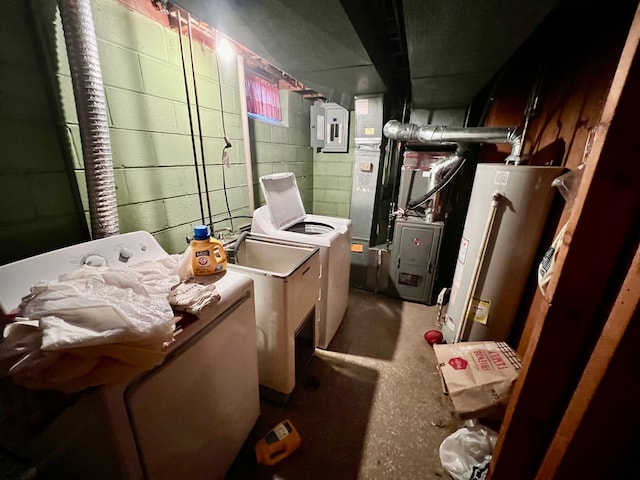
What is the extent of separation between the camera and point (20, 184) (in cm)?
96

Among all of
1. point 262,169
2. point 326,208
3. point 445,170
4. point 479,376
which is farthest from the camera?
point 326,208

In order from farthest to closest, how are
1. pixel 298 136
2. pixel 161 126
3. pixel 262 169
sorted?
pixel 298 136 < pixel 262 169 < pixel 161 126

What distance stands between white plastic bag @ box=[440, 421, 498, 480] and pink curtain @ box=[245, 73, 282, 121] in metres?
2.65

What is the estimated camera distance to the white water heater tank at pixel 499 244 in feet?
4.70

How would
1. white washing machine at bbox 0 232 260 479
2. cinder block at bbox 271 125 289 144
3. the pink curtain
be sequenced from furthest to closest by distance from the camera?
cinder block at bbox 271 125 289 144 → the pink curtain → white washing machine at bbox 0 232 260 479

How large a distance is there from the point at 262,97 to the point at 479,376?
8.78 ft

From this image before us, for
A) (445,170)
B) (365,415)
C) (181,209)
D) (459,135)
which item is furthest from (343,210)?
(365,415)

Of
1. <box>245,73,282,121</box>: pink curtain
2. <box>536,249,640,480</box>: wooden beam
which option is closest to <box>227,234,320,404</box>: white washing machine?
<box>536,249,640,480</box>: wooden beam

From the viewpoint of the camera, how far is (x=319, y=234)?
6.49 ft

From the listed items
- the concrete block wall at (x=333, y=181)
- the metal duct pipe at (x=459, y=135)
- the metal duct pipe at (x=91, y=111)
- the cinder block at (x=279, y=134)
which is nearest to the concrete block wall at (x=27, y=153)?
the metal duct pipe at (x=91, y=111)

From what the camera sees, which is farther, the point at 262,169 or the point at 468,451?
the point at 262,169

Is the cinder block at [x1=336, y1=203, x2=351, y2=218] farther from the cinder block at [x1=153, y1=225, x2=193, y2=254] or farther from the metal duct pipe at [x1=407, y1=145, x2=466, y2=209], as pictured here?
the cinder block at [x1=153, y1=225, x2=193, y2=254]

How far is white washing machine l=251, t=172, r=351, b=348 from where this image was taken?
168 cm

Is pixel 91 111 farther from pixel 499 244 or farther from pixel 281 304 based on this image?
pixel 499 244
